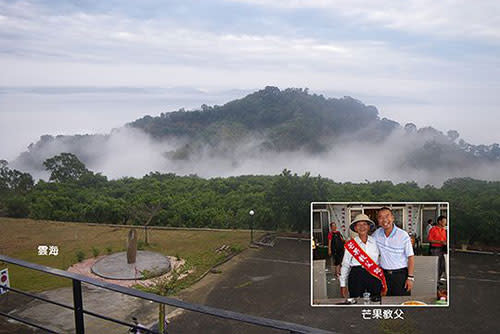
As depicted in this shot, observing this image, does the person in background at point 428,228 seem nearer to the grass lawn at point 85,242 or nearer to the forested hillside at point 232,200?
the grass lawn at point 85,242

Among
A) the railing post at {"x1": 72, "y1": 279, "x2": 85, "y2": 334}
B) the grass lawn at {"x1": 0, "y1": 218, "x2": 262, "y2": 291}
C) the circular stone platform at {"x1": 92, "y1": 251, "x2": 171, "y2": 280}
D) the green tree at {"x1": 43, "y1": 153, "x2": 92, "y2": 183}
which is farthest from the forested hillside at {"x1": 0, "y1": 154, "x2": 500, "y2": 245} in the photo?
the railing post at {"x1": 72, "y1": 279, "x2": 85, "y2": 334}

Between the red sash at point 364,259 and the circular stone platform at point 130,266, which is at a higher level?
the red sash at point 364,259

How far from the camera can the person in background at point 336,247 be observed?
5.12 m

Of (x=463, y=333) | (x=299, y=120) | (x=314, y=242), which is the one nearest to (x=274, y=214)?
(x=463, y=333)

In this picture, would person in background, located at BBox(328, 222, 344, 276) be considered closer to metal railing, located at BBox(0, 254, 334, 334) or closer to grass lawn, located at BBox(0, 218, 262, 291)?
metal railing, located at BBox(0, 254, 334, 334)

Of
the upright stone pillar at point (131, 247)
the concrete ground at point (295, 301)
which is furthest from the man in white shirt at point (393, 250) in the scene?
the upright stone pillar at point (131, 247)

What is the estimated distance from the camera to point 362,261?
494 centimetres

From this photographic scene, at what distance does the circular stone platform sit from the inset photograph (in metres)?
5.66

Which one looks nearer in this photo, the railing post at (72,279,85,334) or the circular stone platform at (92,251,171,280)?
the railing post at (72,279,85,334)

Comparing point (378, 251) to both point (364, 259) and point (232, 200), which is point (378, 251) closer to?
point (364, 259)

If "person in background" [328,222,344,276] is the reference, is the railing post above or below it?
above

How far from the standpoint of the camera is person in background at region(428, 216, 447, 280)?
5.40 metres

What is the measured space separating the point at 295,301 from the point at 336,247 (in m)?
4.44

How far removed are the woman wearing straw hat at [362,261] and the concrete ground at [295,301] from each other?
2809 mm
